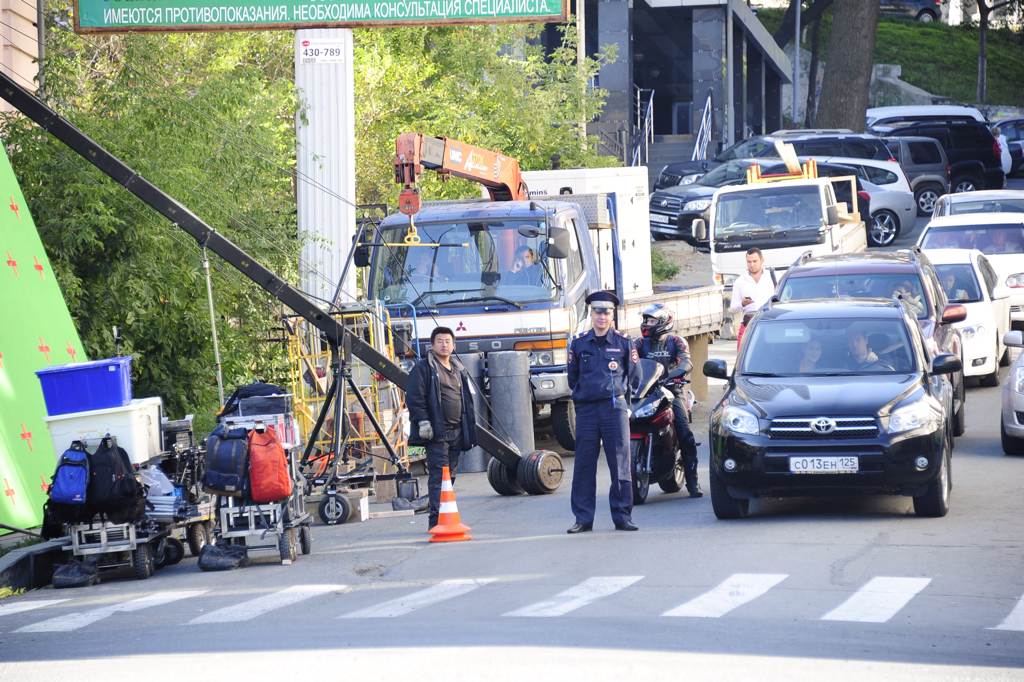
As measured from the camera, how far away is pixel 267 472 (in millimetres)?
9734

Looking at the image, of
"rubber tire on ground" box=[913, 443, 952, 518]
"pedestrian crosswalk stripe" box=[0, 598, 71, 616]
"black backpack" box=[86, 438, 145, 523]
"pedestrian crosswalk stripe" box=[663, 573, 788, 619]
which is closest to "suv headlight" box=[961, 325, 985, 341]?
"rubber tire on ground" box=[913, 443, 952, 518]

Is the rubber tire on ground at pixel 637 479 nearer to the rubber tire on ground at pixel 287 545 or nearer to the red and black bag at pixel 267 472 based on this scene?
the rubber tire on ground at pixel 287 545

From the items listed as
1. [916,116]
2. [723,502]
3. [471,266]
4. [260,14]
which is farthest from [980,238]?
[916,116]

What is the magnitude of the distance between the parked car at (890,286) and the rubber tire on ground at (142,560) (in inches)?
298

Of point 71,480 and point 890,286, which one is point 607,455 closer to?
point 71,480

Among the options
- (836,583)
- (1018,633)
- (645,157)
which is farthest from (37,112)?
(645,157)

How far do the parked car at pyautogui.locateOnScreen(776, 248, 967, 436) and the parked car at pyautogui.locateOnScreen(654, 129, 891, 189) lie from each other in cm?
1872

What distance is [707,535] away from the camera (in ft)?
32.4

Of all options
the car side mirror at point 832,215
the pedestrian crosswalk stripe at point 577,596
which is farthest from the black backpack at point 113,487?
the car side mirror at point 832,215

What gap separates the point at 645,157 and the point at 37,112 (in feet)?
106

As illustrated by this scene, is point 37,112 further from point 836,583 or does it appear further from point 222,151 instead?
point 836,583

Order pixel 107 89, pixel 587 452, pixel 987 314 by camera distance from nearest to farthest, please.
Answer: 1. pixel 587 452
2. pixel 107 89
3. pixel 987 314

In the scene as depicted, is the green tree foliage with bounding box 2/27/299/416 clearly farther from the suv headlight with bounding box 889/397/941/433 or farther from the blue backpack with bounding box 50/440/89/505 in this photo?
the suv headlight with bounding box 889/397/941/433

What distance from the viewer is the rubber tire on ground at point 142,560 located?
32.0 feet
